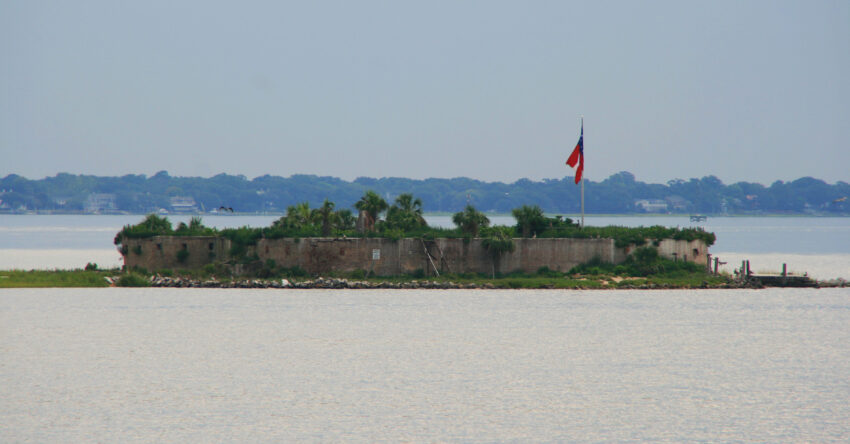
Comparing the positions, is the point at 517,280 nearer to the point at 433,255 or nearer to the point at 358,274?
the point at 433,255

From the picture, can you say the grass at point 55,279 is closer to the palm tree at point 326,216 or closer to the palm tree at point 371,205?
the palm tree at point 326,216

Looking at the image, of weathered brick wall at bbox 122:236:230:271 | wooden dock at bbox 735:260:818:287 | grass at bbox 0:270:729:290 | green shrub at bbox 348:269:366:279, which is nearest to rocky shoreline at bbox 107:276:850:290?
grass at bbox 0:270:729:290

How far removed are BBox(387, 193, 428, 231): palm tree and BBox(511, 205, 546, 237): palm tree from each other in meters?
6.16

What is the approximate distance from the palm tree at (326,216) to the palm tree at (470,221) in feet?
23.5

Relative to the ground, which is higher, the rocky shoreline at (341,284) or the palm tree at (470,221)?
the palm tree at (470,221)
